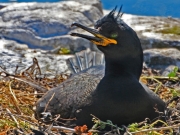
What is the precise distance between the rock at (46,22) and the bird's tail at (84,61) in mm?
1545

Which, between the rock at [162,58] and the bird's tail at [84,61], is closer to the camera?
the bird's tail at [84,61]

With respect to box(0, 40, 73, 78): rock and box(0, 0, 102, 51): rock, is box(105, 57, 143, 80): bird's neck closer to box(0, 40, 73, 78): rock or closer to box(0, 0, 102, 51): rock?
box(0, 40, 73, 78): rock

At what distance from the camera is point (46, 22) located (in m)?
8.86

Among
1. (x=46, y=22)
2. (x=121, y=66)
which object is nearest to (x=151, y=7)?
(x=46, y=22)

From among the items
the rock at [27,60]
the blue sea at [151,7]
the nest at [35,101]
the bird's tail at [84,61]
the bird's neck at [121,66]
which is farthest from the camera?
the blue sea at [151,7]

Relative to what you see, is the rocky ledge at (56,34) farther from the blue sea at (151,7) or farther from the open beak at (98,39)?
the blue sea at (151,7)

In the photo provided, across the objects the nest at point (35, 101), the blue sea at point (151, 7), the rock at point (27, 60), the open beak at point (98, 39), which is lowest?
the nest at point (35, 101)

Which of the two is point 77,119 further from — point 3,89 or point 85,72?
point 3,89

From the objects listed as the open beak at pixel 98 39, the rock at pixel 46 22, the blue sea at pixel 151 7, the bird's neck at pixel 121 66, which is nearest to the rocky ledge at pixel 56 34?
the rock at pixel 46 22

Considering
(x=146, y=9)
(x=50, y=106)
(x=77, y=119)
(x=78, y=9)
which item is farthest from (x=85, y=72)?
(x=146, y=9)

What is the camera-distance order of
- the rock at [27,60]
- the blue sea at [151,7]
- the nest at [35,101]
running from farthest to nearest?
the blue sea at [151,7] < the rock at [27,60] < the nest at [35,101]

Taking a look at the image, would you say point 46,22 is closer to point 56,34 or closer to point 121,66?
point 56,34

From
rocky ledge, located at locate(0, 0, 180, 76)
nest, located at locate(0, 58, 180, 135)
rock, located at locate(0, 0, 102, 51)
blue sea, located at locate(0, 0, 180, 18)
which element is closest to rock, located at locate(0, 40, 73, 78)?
rocky ledge, located at locate(0, 0, 180, 76)

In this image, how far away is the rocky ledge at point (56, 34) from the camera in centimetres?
761
